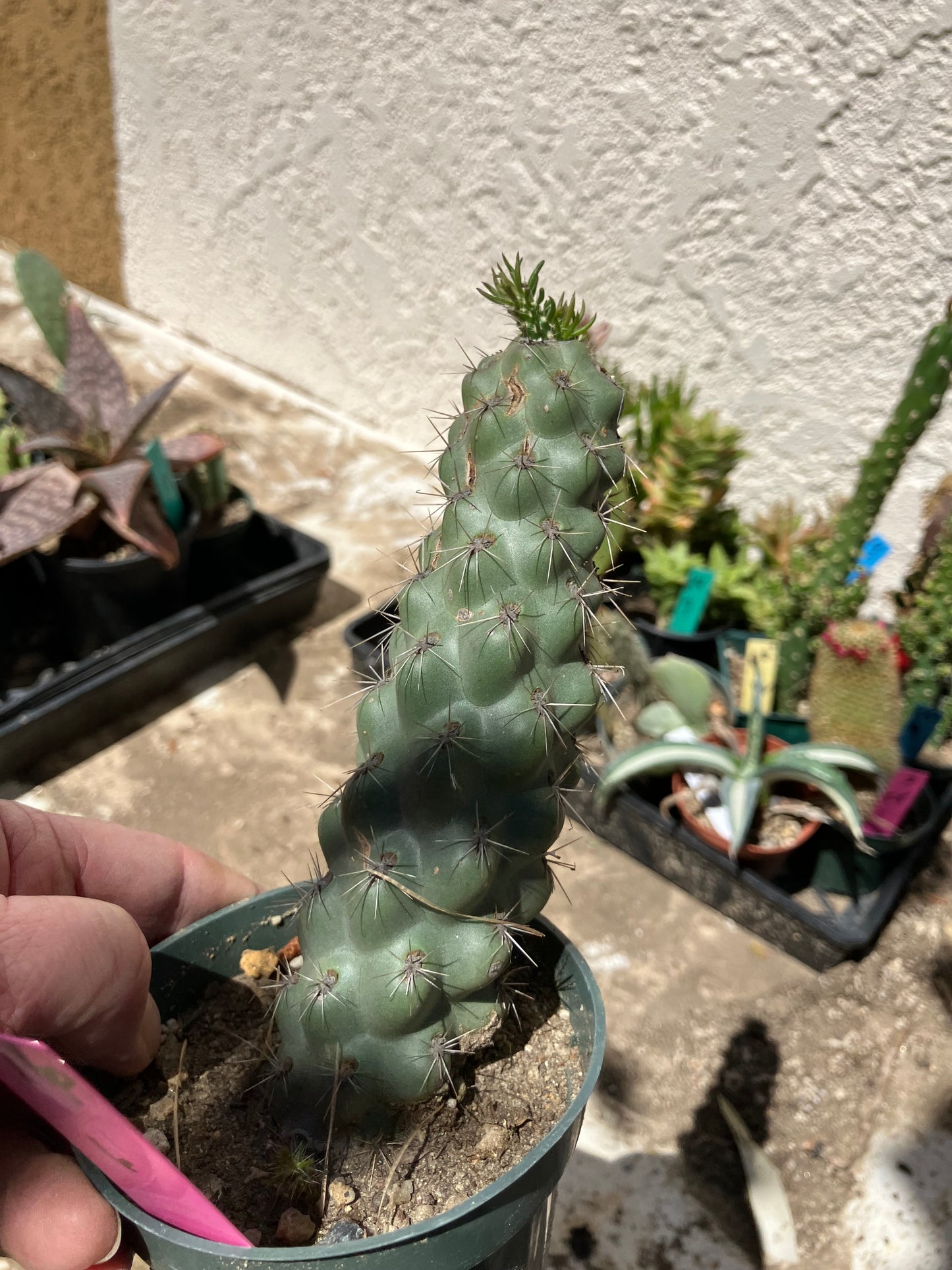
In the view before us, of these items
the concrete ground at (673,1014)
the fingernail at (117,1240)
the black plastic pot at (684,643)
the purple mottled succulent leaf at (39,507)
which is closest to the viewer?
the fingernail at (117,1240)

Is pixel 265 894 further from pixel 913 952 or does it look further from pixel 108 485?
pixel 913 952

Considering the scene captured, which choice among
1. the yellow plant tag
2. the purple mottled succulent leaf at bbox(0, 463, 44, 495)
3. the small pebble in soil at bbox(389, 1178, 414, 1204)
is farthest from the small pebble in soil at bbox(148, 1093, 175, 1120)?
the purple mottled succulent leaf at bbox(0, 463, 44, 495)

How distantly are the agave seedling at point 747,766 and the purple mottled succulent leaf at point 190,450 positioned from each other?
119cm

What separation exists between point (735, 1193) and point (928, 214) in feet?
6.59

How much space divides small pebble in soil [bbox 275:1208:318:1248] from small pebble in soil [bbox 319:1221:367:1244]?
0.01 meters

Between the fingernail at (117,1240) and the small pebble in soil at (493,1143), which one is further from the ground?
the small pebble in soil at (493,1143)

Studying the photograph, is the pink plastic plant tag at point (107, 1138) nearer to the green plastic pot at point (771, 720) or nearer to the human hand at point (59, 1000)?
the human hand at point (59, 1000)

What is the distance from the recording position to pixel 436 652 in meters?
0.73

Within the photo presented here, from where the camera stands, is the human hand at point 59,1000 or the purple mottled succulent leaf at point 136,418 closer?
the human hand at point 59,1000

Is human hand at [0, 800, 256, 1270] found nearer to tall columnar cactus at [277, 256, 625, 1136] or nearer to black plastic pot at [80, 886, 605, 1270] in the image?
black plastic pot at [80, 886, 605, 1270]

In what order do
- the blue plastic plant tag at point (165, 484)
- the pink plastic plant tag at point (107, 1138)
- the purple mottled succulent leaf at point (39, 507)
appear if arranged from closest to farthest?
the pink plastic plant tag at point (107, 1138)
the purple mottled succulent leaf at point (39, 507)
the blue plastic plant tag at point (165, 484)

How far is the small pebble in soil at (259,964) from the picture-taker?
0.99m

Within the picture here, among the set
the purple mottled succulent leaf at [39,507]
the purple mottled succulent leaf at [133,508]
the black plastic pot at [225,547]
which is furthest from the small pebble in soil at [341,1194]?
the black plastic pot at [225,547]

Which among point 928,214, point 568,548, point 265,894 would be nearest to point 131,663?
point 265,894
